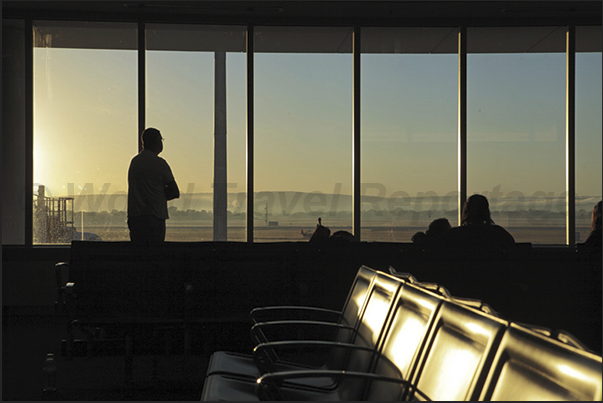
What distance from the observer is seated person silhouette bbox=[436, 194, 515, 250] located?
151 inches

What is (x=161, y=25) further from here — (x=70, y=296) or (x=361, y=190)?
(x=70, y=296)

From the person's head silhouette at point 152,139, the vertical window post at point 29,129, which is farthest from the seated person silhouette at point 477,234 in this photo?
the vertical window post at point 29,129

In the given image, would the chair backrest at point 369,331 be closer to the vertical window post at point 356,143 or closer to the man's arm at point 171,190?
the man's arm at point 171,190

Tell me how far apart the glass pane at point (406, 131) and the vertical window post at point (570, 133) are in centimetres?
139

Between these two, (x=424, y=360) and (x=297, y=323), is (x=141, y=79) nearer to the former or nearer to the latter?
(x=297, y=323)

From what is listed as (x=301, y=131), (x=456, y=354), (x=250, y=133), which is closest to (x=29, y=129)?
(x=250, y=133)

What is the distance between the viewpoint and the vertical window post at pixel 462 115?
6.66m

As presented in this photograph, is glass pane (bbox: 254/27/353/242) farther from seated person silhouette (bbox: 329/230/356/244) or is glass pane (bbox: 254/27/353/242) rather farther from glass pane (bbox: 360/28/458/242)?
seated person silhouette (bbox: 329/230/356/244)

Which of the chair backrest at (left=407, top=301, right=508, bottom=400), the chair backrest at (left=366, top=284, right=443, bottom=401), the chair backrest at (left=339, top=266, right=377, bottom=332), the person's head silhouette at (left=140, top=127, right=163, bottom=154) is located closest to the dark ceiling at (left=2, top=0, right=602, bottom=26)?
the person's head silhouette at (left=140, top=127, right=163, bottom=154)

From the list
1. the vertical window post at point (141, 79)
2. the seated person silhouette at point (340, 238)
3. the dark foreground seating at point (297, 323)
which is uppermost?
the vertical window post at point (141, 79)

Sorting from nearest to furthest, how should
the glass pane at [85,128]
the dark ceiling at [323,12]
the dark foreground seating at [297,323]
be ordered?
the dark foreground seating at [297,323] → the dark ceiling at [323,12] → the glass pane at [85,128]

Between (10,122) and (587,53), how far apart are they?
711 cm

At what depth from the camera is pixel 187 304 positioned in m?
3.47

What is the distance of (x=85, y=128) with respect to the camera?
21.0ft
